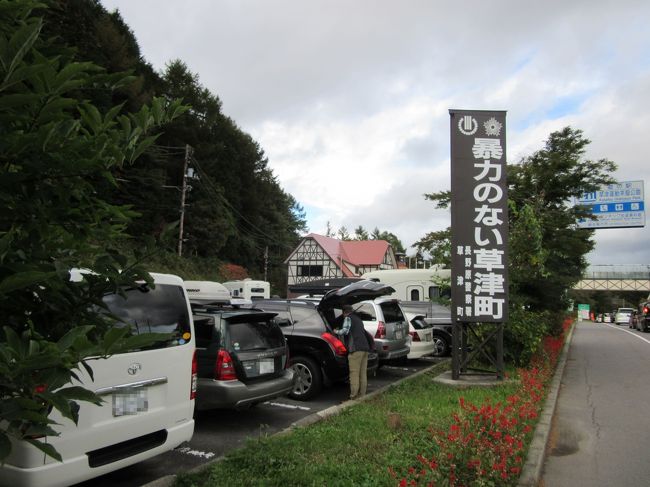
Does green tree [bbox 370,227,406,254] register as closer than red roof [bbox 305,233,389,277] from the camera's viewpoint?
No

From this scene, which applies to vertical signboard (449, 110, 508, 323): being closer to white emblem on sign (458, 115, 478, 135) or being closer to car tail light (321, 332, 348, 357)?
white emblem on sign (458, 115, 478, 135)

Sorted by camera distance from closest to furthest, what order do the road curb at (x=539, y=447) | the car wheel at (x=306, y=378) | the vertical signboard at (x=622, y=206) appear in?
the road curb at (x=539, y=447), the car wheel at (x=306, y=378), the vertical signboard at (x=622, y=206)

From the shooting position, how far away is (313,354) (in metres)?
8.45

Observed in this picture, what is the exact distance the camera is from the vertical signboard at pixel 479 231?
947cm

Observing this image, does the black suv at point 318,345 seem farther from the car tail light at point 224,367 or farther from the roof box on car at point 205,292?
the car tail light at point 224,367

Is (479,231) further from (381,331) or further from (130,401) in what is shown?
(130,401)

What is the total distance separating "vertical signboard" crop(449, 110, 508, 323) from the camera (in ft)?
31.1

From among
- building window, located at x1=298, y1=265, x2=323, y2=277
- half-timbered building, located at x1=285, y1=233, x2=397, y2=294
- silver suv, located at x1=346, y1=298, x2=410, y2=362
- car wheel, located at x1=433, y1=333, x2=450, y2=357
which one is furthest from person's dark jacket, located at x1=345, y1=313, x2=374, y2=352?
building window, located at x1=298, y1=265, x2=323, y2=277

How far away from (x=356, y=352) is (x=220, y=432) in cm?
259

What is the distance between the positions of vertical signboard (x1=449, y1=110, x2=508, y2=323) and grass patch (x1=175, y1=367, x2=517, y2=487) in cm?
257

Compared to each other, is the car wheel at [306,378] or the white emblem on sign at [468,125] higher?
the white emblem on sign at [468,125]

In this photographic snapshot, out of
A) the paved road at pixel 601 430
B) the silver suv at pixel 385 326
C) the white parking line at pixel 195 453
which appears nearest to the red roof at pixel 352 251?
the paved road at pixel 601 430

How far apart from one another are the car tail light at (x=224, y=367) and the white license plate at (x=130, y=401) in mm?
1893

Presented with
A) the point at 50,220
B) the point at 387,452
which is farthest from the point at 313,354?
the point at 50,220
